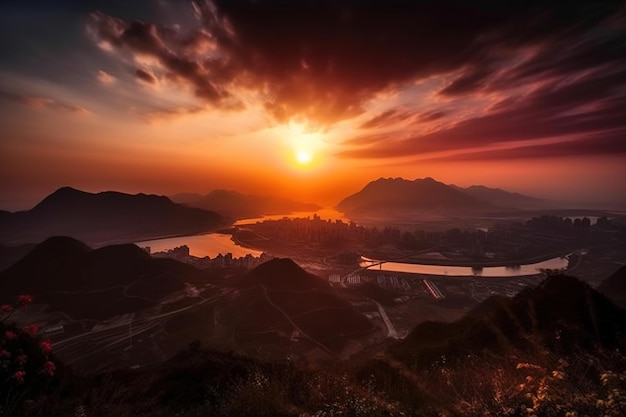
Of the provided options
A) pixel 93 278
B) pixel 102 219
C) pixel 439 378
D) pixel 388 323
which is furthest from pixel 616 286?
pixel 102 219

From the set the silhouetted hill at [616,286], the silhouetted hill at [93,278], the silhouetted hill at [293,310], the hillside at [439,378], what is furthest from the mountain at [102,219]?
the silhouetted hill at [616,286]

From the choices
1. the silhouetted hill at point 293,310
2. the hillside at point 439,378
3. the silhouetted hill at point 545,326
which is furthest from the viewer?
the silhouetted hill at point 293,310

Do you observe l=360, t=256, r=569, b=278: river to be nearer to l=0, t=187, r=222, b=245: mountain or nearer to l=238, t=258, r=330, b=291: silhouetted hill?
l=238, t=258, r=330, b=291: silhouetted hill

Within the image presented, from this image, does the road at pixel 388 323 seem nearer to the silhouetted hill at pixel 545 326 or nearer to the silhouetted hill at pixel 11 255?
the silhouetted hill at pixel 545 326

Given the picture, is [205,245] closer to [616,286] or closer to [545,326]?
[545,326]

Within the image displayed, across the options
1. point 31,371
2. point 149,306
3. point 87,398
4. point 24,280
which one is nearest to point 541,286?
point 87,398

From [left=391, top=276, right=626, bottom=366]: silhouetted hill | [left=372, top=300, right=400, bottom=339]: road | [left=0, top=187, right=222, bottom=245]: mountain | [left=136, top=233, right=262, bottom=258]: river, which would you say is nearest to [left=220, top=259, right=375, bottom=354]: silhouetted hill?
[left=372, top=300, right=400, bottom=339]: road
